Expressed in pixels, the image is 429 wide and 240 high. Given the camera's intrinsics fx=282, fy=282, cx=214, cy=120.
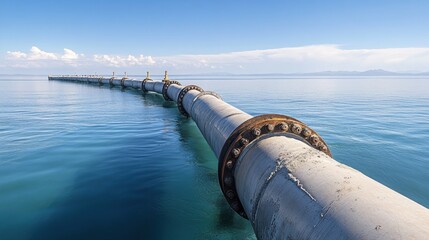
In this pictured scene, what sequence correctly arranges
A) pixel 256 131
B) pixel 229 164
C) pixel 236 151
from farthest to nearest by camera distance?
pixel 229 164 < pixel 236 151 < pixel 256 131

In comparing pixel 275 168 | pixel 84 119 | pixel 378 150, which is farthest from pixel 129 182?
pixel 84 119

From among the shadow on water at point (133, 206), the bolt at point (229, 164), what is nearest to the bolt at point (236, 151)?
the bolt at point (229, 164)

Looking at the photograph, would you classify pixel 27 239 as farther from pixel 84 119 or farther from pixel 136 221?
pixel 84 119

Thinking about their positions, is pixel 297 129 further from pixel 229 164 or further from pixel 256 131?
pixel 229 164

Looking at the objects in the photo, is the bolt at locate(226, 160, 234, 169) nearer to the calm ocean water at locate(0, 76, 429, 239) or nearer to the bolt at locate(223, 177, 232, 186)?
the bolt at locate(223, 177, 232, 186)

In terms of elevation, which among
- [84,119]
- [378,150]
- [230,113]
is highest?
[230,113]

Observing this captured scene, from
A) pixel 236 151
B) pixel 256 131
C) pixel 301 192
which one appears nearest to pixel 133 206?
pixel 236 151

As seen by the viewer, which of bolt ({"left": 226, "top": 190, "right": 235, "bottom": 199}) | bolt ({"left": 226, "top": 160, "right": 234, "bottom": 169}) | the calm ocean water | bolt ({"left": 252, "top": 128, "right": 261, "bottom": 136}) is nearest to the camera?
bolt ({"left": 252, "top": 128, "right": 261, "bottom": 136})

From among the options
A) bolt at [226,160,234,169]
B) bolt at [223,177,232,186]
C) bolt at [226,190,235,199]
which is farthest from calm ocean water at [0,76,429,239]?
bolt at [226,160,234,169]
